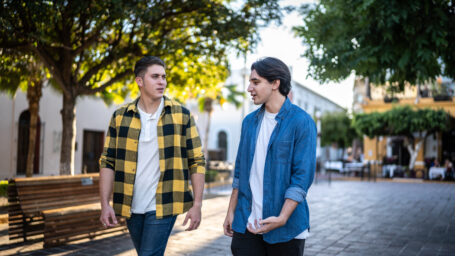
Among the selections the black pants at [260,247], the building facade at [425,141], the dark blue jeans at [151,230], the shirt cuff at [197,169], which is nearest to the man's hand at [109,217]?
the dark blue jeans at [151,230]

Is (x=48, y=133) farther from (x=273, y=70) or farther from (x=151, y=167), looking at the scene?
(x=273, y=70)

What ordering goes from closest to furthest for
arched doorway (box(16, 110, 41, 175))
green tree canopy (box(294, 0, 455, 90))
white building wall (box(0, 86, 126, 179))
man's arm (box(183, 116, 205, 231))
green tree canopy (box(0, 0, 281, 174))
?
man's arm (box(183, 116, 205, 231))
green tree canopy (box(294, 0, 455, 90))
green tree canopy (box(0, 0, 281, 174))
white building wall (box(0, 86, 126, 179))
arched doorway (box(16, 110, 41, 175))

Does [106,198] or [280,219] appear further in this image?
[106,198]


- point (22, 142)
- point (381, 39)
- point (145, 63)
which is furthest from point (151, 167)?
point (22, 142)

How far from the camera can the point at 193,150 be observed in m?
3.01

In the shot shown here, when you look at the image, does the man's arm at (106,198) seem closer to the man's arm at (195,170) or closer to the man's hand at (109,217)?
the man's hand at (109,217)

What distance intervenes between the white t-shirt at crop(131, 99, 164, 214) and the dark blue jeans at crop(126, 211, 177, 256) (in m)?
0.06

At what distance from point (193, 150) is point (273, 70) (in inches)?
36.5

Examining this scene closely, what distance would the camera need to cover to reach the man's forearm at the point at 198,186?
287 cm

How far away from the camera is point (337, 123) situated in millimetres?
38562

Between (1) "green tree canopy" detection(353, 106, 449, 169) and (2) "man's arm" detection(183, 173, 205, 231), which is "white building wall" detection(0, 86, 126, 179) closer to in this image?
(1) "green tree canopy" detection(353, 106, 449, 169)

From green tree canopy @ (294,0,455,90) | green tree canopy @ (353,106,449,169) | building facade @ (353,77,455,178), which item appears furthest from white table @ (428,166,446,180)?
green tree canopy @ (294,0,455,90)

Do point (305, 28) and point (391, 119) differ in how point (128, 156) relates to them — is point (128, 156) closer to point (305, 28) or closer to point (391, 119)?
point (305, 28)

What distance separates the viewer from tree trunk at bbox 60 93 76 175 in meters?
9.91
